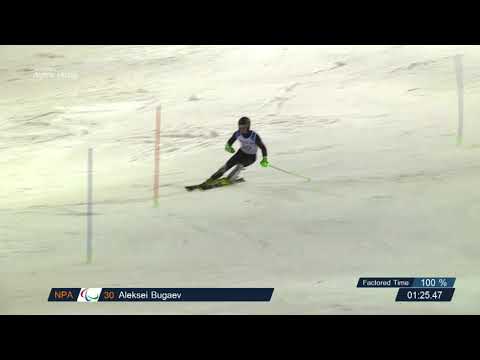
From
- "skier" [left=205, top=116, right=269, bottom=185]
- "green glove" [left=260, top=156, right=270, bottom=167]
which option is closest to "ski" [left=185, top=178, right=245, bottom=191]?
"skier" [left=205, top=116, right=269, bottom=185]

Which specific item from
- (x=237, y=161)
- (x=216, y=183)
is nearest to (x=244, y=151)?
(x=237, y=161)

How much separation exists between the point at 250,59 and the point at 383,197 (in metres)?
1.13

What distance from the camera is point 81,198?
3828 millimetres

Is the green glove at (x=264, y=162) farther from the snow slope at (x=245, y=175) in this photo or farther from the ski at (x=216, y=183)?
the ski at (x=216, y=183)

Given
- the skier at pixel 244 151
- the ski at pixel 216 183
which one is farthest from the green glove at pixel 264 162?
the ski at pixel 216 183

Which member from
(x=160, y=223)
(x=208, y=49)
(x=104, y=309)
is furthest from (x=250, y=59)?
(x=104, y=309)

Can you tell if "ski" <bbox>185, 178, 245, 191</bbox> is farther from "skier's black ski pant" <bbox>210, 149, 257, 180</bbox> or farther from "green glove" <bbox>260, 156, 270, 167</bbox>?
"green glove" <bbox>260, 156, 270, 167</bbox>

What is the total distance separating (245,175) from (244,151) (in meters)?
0.14

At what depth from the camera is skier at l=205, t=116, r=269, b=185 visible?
12.6ft

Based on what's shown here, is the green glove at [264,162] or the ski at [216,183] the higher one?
A: the green glove at [264,162]

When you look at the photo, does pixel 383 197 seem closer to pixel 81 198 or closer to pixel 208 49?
pixel 208 49

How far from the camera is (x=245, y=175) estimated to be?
386cm

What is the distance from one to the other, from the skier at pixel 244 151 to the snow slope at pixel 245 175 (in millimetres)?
54

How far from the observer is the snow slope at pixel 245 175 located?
3.79 meters
